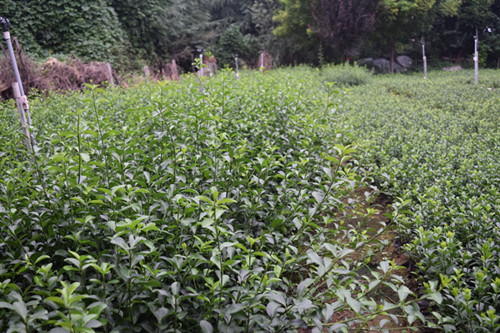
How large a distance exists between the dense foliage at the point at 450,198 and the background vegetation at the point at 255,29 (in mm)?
12579

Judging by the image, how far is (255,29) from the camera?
25531 mm

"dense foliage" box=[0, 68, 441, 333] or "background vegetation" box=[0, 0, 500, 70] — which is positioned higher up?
"background vegetation" box=[0, 0, 500, 70]

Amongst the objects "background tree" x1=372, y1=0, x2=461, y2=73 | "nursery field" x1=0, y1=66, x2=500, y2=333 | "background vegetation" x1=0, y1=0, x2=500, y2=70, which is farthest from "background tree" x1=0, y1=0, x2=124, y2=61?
"background tree" x1=372, y1=0, x2=461, y2=73

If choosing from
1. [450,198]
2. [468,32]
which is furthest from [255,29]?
[450,198]

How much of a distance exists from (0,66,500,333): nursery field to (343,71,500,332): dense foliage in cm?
2

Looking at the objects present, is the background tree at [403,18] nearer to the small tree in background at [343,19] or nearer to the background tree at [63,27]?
the small tree in background at [343,19]

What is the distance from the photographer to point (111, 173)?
7.39 ft

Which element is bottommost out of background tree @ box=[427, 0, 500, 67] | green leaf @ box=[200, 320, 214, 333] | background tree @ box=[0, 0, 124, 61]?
green leaf @ box=[200, 320, 214, 333]

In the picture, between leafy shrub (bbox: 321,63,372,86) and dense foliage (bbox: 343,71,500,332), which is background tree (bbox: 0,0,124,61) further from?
dense foliage (bbox: 343,71,500,332)

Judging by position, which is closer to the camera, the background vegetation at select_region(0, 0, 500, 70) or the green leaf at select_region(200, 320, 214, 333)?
the green leaf at select_region(200, 320, 214, 333)

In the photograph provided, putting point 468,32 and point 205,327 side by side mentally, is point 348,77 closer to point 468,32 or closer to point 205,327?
point 205,327

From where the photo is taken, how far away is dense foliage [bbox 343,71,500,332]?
1.94m

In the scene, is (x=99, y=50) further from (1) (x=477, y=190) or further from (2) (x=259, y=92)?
(1) (x=477, y=190)

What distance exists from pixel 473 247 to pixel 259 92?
3366 millimetres
